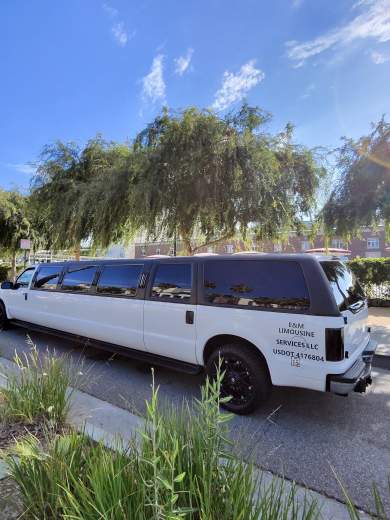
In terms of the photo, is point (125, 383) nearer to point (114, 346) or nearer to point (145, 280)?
point (114, 346)

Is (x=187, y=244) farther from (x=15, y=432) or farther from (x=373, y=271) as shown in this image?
(x=15, y=432)

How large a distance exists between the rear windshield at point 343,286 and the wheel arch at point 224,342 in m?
1.03

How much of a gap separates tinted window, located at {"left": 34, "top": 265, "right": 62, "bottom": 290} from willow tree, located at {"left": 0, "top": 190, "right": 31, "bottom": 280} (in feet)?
48.5

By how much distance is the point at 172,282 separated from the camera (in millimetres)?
4664

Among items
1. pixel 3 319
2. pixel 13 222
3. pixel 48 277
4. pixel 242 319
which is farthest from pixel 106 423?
pixel 13 222

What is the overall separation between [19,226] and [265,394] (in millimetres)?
20752

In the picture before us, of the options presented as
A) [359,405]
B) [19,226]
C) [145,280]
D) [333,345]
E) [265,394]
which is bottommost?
[359,405]

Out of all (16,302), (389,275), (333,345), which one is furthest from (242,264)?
(389,275)

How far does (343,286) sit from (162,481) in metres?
3.22

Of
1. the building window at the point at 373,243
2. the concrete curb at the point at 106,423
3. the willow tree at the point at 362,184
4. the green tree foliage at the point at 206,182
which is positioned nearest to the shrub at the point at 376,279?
the green tree foliage at the point at 206,182

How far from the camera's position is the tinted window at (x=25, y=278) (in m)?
7.36

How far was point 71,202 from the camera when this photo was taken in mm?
13602

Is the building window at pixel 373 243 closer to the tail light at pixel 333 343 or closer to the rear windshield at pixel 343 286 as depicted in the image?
the rear windshield at pixel 343 286

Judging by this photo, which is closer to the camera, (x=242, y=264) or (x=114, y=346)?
(x=242, y=264)
